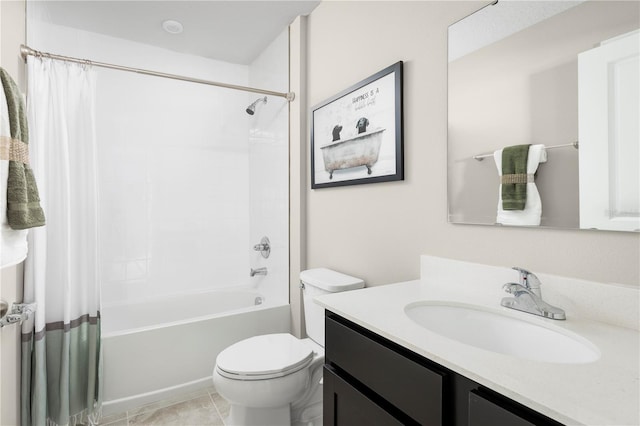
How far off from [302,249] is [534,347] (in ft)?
5.11

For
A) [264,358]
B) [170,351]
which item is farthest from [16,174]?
[170,351]

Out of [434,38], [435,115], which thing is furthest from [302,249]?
[434,38]

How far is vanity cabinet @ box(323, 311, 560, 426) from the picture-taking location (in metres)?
0.63

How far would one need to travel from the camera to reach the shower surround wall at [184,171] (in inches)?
100

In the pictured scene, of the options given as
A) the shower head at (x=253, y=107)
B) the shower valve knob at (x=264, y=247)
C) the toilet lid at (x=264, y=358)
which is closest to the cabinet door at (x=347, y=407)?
the toilet lid at (x=264, y=358)

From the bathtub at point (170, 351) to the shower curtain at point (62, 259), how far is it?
97mm

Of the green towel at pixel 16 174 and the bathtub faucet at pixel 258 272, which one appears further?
the bathtub faucet at pixel 258 272

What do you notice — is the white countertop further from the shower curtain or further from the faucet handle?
the shower curtain

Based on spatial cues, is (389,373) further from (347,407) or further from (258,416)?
(258,416)

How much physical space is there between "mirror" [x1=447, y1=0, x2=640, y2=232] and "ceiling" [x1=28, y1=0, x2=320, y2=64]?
4.52ft

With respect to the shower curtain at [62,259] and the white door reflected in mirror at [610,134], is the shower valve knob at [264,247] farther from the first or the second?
the white door reflected in mirror at [610,134]

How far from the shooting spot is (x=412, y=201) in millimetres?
1479

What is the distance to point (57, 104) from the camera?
172cm

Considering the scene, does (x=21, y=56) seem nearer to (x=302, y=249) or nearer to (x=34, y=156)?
(x=34, y=156)
